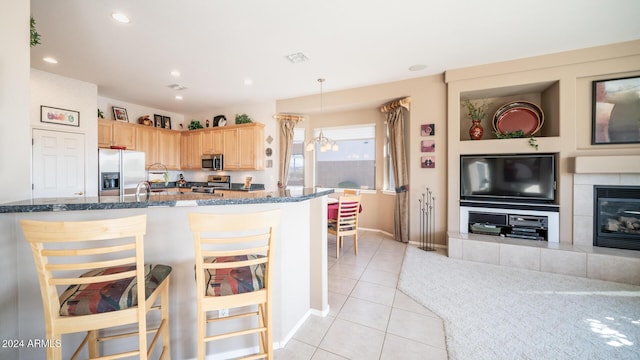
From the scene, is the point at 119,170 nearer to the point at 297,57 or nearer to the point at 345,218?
the point at 297,57

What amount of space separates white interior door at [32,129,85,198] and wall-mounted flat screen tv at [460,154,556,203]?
6.44m

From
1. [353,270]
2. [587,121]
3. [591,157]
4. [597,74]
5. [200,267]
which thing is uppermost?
[597,74]

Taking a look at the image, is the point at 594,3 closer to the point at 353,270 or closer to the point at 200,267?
the point at 353,270

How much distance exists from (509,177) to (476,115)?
1.15 m

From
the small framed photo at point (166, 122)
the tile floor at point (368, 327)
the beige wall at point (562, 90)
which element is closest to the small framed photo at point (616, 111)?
the beige wall at point (562, 90)

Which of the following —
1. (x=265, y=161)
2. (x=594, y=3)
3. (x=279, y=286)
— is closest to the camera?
(x=279, y=286)

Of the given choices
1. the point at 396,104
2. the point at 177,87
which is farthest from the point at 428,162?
the point at 177,87

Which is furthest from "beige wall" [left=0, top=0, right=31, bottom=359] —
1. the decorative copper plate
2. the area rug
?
the decorative copper plate

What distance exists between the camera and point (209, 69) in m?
3.52

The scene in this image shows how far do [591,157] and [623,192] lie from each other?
59cm

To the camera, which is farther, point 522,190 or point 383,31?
point 522,190

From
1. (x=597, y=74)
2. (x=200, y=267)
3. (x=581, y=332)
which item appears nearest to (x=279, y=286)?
(x=200, y=267)

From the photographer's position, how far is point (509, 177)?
11.2 feet

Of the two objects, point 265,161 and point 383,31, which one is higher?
point 383,31
